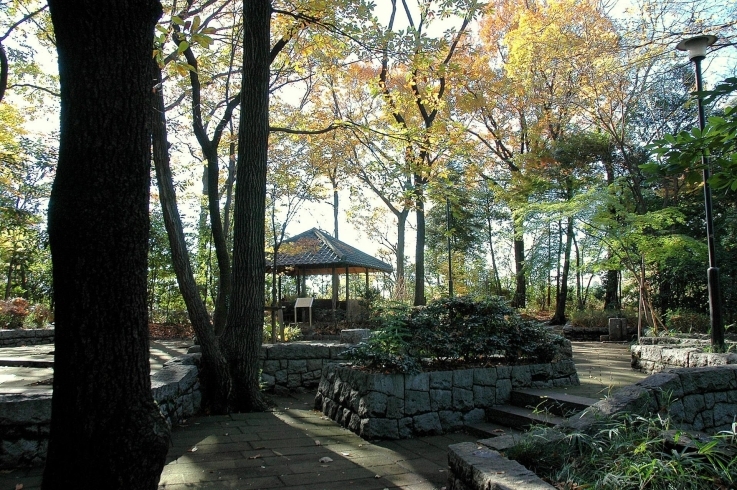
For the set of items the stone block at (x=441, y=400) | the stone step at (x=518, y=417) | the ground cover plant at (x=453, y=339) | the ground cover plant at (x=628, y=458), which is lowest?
the stone step at (x=518, y=417)

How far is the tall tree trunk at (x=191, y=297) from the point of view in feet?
19.6

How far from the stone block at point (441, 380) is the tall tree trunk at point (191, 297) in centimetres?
243

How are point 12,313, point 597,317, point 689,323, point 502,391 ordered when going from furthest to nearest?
point 597,317
point 12,313
point 689,323
point 502,391

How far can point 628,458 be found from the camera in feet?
8.45

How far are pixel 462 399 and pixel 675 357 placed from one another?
3813mm

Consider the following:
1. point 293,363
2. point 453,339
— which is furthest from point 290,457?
point 293,363

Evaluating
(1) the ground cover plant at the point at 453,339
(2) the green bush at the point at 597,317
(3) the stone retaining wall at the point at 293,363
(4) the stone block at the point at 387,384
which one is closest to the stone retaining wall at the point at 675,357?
(1) the ground cover plant at the point at 453,339

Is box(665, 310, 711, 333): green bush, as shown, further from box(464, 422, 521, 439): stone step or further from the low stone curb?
the low stone curb

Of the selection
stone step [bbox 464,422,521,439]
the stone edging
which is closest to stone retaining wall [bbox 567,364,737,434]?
the stone edging

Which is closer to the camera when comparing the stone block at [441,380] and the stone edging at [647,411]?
the stone edging at [647,411]

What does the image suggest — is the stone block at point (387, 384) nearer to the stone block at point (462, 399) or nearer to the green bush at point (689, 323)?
the stone block at point (462, 399)

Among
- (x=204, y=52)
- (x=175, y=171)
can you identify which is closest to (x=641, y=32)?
(x=204, y=52)

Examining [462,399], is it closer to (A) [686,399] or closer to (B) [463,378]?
(B) [463,378]

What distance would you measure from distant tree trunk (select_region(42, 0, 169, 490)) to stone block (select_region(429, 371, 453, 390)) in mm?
3356
